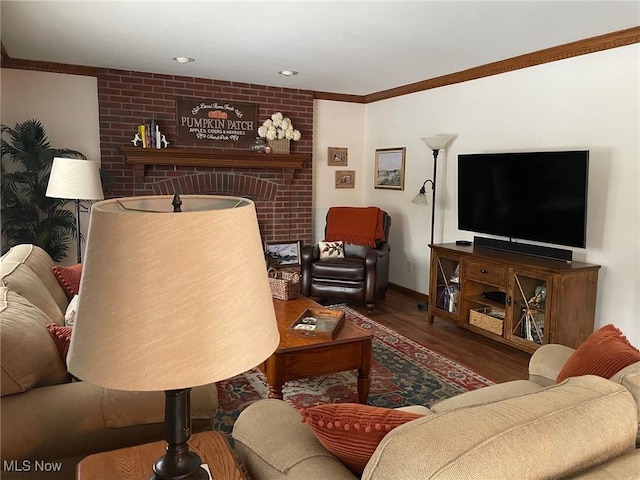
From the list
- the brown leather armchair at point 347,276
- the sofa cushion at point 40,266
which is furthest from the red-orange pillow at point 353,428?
the brown leather armchair at point 347,276

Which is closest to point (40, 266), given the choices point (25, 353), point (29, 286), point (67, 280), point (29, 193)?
point (67, 280)

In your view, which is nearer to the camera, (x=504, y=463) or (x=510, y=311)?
(x=504, y=463)

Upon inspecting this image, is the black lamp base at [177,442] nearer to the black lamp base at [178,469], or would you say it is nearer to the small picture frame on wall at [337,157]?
the black lamp base at [178,469]

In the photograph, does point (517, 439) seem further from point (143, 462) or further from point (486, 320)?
point (486, 320)

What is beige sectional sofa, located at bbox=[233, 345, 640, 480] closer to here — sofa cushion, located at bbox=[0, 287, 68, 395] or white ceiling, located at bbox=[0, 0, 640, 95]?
sofa cushion, located at bbox=[0, 287, 68, 395]

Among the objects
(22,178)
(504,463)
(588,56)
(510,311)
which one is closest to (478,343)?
(510,311)

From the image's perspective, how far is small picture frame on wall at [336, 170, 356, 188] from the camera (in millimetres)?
6191

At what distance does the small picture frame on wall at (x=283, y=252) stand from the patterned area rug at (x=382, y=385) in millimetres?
2402

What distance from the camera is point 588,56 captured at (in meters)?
3.61

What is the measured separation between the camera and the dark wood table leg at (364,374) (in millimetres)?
2789

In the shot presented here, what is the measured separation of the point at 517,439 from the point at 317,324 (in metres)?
2.00

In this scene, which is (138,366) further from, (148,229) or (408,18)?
(408,18)

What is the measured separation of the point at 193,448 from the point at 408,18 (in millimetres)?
2791

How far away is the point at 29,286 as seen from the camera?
2291 mm
